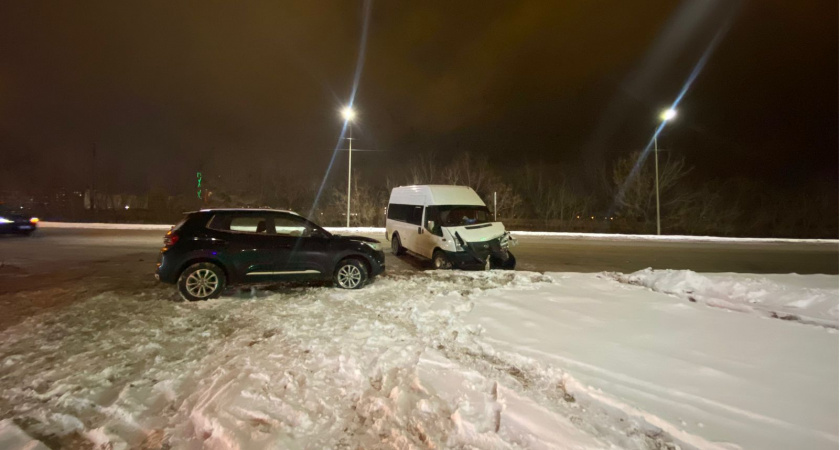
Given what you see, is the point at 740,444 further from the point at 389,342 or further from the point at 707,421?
the point at 389,342

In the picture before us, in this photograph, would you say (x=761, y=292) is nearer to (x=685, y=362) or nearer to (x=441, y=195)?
(x=685, y=362)

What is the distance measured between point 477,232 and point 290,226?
4.75 m

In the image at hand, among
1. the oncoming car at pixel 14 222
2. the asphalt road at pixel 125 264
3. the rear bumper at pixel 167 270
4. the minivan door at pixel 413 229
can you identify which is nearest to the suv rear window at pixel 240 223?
the rear bumper at pixel 167 270

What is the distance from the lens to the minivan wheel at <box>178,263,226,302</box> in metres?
6.80

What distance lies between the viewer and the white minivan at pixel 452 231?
10.0m

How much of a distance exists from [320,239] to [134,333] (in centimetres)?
330

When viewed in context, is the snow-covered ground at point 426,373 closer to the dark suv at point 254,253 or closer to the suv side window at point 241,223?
the dark suv at point 254,253

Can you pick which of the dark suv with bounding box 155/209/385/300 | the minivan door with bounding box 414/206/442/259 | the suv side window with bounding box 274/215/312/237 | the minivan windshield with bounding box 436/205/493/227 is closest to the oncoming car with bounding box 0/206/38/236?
the dark suv with bounding box 155/209/385/300

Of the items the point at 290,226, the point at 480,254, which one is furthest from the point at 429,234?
the point at 290,226

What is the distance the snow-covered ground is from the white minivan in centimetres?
334

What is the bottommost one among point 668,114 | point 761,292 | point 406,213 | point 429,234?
point 761,292

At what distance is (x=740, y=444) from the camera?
9.28 feet

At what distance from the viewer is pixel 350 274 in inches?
306

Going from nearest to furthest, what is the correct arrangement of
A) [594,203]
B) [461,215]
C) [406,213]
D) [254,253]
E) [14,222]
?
[254,253] → [461,215] → [406,213] → [14,222] → [594,203]
